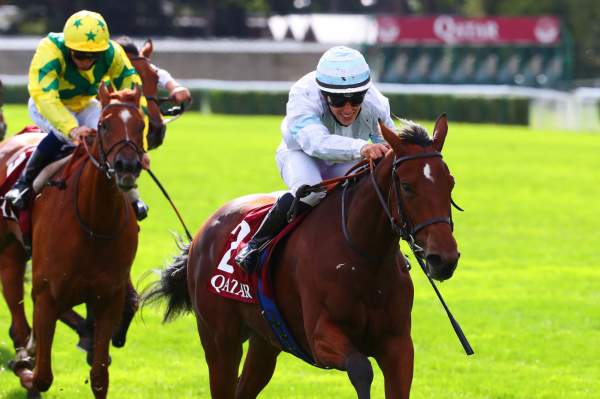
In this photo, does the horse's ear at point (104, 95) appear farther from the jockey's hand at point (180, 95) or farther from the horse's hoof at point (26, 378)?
the horse's hoof at point (26, 378)

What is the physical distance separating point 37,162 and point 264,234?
88.0 inches

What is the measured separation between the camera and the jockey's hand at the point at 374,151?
5406 millimetres

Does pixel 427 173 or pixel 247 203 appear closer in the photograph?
pixel 427 173

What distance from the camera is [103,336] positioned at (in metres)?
7.07

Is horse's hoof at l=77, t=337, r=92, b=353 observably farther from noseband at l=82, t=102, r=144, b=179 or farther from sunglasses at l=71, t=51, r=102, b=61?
sunglasses at l=71, t=51, r=102, b=61

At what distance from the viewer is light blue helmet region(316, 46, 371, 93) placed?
5617mm

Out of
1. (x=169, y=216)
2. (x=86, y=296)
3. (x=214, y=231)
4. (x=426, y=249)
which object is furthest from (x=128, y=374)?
(x=169, y=216)

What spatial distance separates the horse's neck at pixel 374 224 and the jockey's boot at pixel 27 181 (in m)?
2.73

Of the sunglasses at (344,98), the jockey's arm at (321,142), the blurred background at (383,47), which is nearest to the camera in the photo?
the jockey's arm at (321,142)

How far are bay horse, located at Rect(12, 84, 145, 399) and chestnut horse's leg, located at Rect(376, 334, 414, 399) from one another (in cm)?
202

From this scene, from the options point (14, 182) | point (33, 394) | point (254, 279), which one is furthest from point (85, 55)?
point (254, 279)

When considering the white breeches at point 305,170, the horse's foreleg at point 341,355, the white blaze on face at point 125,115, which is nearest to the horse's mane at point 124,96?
the white blaze on face at point 125,115

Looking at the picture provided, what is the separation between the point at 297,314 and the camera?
571 centimetres

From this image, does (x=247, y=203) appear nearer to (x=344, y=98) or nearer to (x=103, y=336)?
(x=344, y=98)
